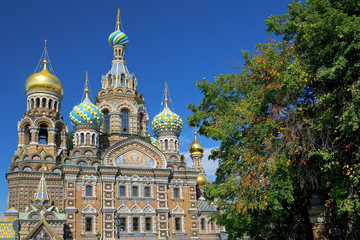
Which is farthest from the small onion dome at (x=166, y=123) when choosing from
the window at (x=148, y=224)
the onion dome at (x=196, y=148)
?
the window at (x=148, y=224)

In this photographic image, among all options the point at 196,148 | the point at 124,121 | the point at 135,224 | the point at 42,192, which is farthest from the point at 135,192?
the point at 196,148

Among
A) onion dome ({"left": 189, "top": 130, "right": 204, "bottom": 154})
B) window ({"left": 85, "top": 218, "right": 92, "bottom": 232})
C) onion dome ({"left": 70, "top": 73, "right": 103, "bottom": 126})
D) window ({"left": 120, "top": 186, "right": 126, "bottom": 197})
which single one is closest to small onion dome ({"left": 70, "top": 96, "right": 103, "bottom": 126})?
onion dome ({"left": 70, "top": 73, "right": 103, "bottom": 126})

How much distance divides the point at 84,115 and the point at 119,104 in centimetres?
490

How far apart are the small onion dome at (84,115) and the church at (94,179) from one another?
2 centimetres

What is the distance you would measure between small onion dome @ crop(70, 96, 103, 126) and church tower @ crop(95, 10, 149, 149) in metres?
2.83

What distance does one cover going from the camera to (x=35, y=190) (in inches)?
1118

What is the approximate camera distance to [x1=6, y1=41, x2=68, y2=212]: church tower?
28.6 m

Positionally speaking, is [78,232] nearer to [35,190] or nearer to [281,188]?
[35,190]

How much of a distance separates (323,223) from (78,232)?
733 inches

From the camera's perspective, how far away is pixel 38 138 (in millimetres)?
30969

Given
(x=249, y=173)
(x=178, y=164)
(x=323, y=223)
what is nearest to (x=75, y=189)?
(x=178, y=164)

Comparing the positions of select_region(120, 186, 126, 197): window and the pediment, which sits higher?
the pediment

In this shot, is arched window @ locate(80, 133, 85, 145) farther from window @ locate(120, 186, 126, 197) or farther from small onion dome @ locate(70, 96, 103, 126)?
window @ locate(120, 186, 126, 197)

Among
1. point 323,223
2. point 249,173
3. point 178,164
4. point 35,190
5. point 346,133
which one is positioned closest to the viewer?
point 346,133
